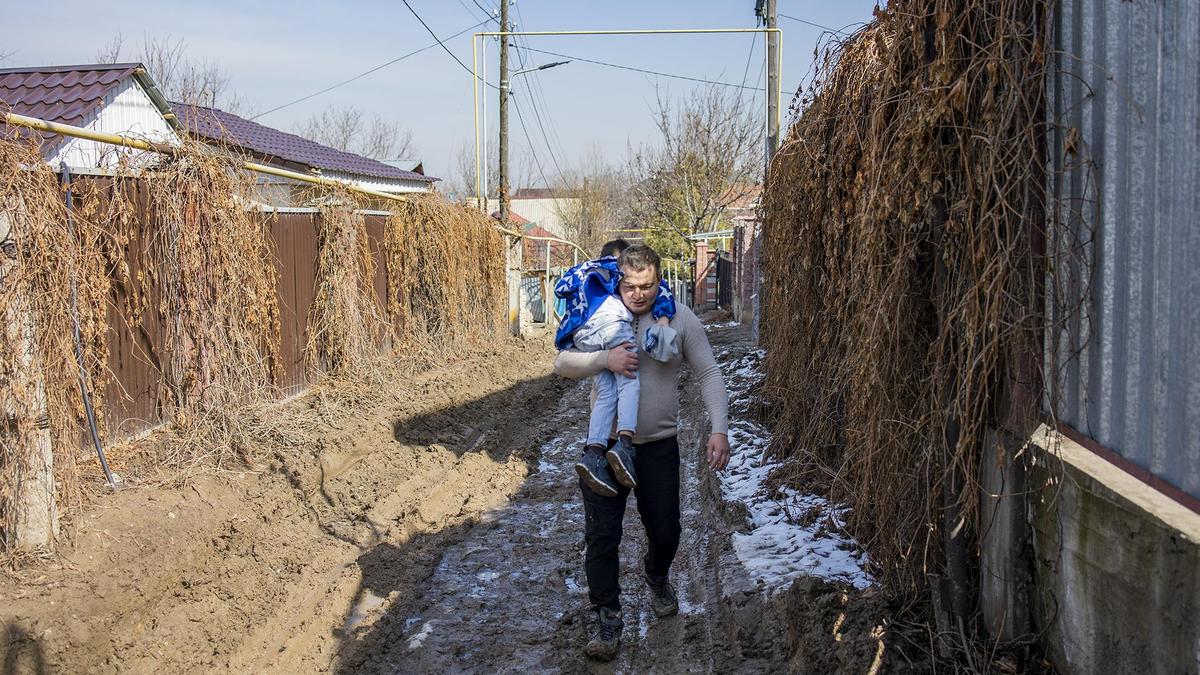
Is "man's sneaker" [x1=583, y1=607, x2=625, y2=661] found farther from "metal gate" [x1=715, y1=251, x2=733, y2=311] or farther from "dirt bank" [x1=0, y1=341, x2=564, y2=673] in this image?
"metal gate" [x1=715, y1=251, x2=733, y2=311]

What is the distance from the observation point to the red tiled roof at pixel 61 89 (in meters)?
11.5

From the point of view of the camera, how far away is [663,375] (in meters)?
4.86

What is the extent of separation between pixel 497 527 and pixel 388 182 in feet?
65.5

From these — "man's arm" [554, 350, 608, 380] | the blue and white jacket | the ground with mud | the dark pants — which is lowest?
the ground with mud

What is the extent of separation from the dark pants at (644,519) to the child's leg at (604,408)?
0.14m

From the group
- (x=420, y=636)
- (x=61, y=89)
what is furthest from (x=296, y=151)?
(x=420, y=636)

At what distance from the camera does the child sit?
4629 mm

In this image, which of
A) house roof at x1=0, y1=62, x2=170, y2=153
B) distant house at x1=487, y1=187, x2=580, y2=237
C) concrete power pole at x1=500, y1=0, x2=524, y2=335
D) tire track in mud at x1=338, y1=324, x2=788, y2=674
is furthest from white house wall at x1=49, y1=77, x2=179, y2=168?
distant house at x1=487, y1=187, x2=580, y2=237

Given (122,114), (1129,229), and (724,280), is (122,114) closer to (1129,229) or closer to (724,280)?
(1129,229)

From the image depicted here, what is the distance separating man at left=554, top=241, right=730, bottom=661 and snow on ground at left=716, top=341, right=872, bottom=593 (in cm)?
77

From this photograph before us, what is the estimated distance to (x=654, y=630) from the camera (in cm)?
504

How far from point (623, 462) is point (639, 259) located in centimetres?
99

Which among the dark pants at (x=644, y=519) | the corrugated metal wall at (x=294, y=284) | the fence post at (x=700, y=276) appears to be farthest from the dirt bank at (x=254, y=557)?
the fence post at (x=700, y=276)

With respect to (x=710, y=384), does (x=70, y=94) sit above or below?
above
